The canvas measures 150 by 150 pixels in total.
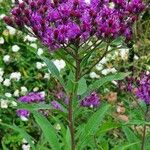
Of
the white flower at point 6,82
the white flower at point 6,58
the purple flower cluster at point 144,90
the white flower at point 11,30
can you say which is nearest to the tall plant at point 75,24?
the purple flower cluster at point 144,90

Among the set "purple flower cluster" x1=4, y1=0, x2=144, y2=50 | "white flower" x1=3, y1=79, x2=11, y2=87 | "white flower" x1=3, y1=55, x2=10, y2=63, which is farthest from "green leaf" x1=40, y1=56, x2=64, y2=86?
"white flower" x1=3, y1=55, x2=10, y2=63

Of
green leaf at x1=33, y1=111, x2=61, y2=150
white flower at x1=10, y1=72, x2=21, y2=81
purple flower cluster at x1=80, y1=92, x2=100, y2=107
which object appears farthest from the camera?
white flower at x1=10, y1=72, x2=21, y2=81

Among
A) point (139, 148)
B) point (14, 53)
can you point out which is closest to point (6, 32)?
point (14, 53)

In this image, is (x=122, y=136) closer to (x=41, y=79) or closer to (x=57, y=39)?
(x=41, y=79)

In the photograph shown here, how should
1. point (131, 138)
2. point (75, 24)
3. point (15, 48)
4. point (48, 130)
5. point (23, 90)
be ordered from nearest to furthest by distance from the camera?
1. point (75, 24)
2. point (48, 130)
3. point (131, 138)
4. point (23, 90)
5. point (15, 48)

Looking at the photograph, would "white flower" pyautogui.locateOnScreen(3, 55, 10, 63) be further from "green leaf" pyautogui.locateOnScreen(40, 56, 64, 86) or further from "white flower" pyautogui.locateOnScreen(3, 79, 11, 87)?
"green leaf" pyautogui.locateOnScreen(40, 56, 64, 86)

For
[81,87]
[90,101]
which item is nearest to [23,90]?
[90,101]

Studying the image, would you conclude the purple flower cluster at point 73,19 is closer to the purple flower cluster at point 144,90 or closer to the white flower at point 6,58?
the purple flower cluster at point 144,90

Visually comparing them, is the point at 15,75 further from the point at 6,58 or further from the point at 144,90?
the point at 144,90
